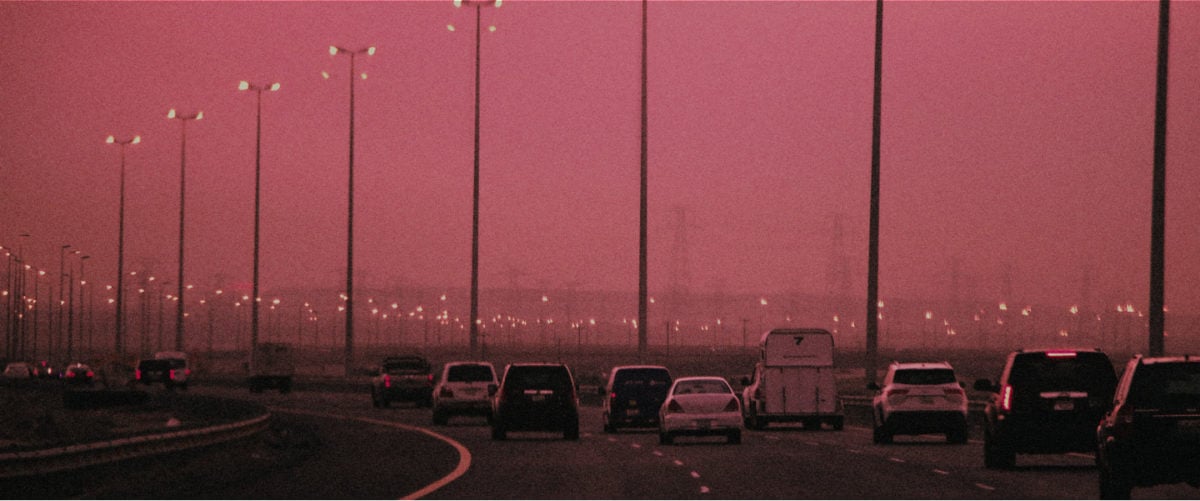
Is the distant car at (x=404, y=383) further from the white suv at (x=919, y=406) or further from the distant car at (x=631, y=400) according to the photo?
the white suv at (x=919, y=406)

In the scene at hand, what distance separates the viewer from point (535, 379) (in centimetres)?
4231

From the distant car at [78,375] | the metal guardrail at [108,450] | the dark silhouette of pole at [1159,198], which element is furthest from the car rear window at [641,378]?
the distant car at [78,375]

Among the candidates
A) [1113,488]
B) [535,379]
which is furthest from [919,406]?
[1113,488]

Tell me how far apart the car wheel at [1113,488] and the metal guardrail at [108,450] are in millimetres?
12961

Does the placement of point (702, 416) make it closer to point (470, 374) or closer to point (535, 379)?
point (535, 379)

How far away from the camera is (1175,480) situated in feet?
67.2

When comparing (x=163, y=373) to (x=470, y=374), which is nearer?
(x=470, y=374)

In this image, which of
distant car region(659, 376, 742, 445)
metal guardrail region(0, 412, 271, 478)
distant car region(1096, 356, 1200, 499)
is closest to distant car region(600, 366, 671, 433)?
distant car region(659, 376, 742, 445)

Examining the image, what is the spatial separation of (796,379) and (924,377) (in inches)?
290

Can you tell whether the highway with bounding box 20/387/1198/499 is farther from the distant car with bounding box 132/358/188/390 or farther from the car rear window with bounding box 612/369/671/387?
the distant car with bounding box 132/358/188/390

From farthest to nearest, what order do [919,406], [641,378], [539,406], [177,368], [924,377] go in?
[177,368] → [641,378] → [539,406] → [924,377] → [919,406]

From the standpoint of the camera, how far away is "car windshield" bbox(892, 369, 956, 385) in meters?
39.9

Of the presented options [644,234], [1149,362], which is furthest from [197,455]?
[644,234]

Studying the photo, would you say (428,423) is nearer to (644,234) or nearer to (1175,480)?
(644,234)
